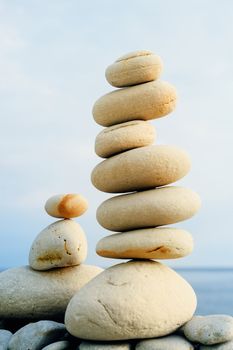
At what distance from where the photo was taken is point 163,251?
8.48 meters

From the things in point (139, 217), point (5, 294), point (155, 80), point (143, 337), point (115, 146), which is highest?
point (155, 80)

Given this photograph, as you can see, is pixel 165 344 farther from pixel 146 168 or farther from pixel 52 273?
pixel 52 273

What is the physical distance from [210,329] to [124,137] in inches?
129

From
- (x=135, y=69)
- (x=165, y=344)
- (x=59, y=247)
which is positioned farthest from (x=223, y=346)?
(x=135, y=69)

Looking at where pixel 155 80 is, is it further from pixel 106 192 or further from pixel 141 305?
pixel 141 305

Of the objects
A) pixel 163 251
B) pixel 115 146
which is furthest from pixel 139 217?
pixel 115 146

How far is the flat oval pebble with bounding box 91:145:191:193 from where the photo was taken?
8.62 meters

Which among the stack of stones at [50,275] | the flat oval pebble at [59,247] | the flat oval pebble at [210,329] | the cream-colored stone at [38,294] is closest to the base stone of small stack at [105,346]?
the flat oval pebble at [210,329]

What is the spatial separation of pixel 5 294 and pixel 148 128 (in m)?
4.06

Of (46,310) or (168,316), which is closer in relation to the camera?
(168,316)

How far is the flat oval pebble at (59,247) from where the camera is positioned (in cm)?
1000

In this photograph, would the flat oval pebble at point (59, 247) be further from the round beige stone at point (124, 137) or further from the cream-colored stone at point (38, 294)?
the round beige stone at point (124, 137)

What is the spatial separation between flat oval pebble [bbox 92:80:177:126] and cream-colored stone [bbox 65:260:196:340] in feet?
8.19

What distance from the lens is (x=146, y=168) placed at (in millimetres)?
8617
